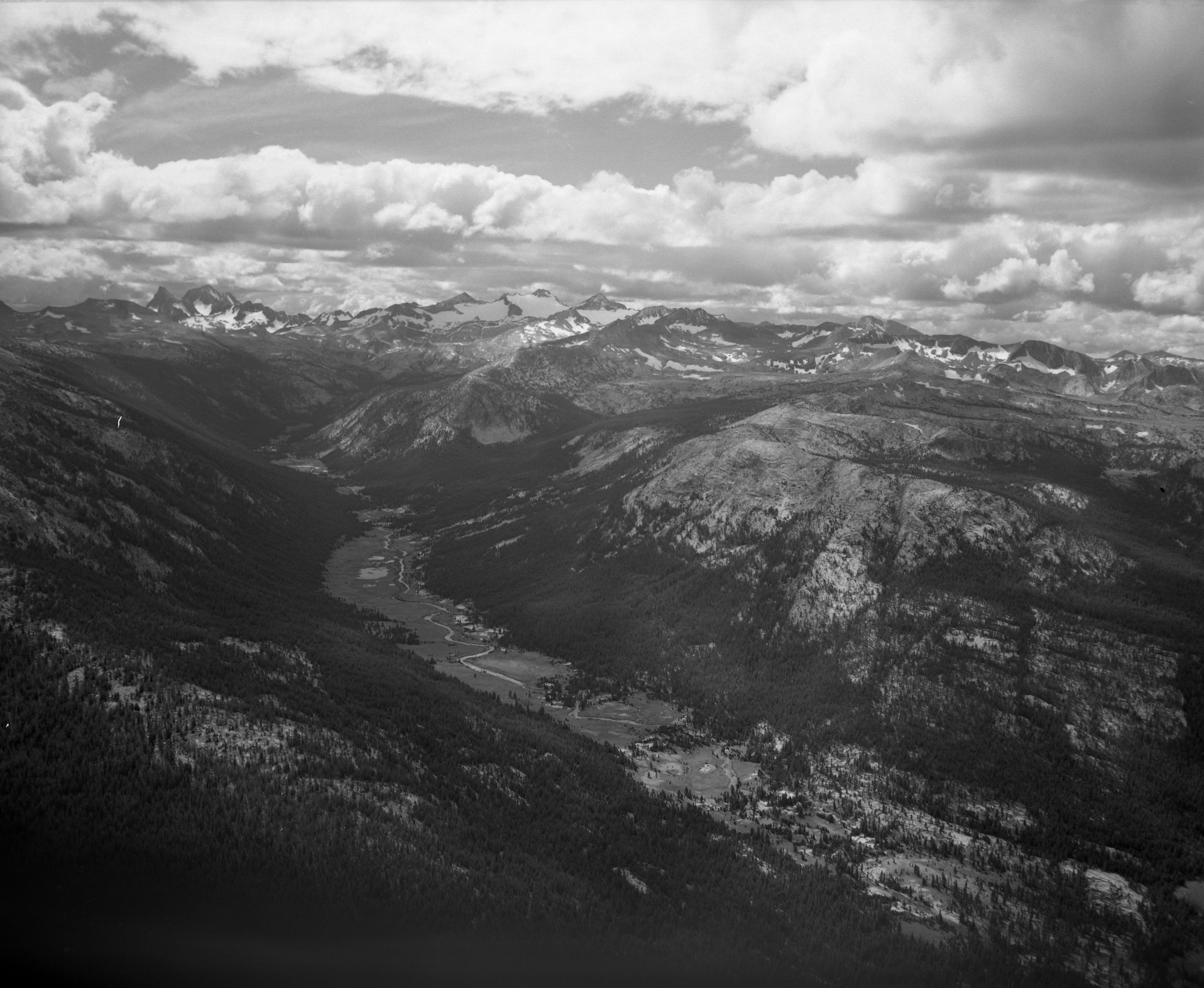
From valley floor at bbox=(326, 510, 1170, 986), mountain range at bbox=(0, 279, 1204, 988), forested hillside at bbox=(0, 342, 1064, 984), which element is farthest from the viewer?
valley floor at bbox=(326, 510, 1170, 986)

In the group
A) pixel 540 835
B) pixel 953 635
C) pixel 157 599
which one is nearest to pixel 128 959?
pixel 540 835

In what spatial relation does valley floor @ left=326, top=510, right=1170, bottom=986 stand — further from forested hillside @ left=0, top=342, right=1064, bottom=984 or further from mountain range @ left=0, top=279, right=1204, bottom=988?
forested hillside @ left=0, top=342, right=1064, bottom=984

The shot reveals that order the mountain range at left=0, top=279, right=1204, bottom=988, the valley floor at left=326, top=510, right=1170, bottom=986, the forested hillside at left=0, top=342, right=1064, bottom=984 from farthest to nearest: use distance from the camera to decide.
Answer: the valley floor at left=326, top=510, right=1170, bottom=986
the mountain range at left=0, top=279, right=1204, bottom=988
the forested hillside at left=0, top=342, right=1064, bottom=984

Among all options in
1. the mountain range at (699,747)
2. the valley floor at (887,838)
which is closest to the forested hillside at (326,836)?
the mountain range at (699,747)

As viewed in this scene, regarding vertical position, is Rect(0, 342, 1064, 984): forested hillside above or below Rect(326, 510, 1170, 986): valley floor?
above

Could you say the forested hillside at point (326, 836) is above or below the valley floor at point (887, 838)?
above

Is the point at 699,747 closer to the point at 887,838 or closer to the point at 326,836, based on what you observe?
the point at 887,838

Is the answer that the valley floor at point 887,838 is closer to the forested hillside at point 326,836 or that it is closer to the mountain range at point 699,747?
the mountain range at point 699,747

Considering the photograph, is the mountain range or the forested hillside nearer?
the forested hillside

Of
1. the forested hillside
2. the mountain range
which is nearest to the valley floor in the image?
the mountain range

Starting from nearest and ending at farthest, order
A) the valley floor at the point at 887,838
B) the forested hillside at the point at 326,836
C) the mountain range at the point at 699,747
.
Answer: the forested hillside at the point at 326,836
the mountain range at the point at 699,747
the valley floor at the point at 887,838

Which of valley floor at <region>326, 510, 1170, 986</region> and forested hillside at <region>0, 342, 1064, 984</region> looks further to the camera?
valley floor at <region>326, 510, 1170, 986</region>

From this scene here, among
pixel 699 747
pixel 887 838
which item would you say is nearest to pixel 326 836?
pixel 699 747
